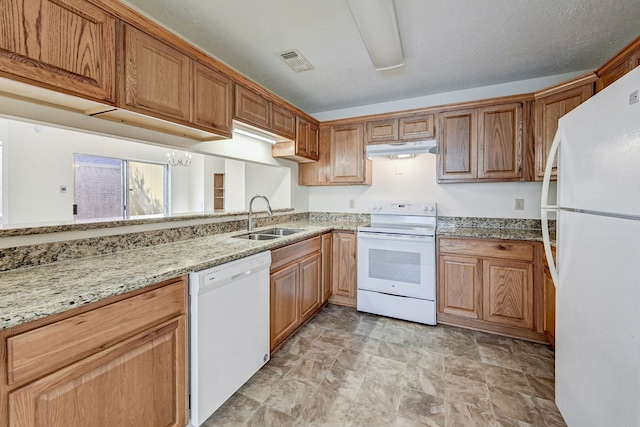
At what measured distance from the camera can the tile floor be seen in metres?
1.52

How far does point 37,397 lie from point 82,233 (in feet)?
2.82

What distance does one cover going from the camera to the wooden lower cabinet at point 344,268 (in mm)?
2971

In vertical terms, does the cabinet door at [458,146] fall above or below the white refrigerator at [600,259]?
above

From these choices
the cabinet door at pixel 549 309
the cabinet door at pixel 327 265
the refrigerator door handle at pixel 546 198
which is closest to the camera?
the refrigerator door handle at pixel 546 198

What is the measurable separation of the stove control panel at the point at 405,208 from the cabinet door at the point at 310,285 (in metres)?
1.01

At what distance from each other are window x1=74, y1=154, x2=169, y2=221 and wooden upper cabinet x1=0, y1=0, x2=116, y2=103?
244 centimetres

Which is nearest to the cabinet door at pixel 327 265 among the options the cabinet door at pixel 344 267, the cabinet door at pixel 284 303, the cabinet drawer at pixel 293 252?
the cabinet door at pixel 344 267

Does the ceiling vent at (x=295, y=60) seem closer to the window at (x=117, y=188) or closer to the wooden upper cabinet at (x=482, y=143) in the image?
the wooden upper cabinet at (x=482, y=143)

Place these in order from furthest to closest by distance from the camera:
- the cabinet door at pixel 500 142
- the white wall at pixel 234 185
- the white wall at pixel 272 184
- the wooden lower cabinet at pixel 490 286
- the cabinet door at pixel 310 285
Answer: the white wall at pixel 272 184 → the white wall at pixel 234 185 → the cabinet door at pixel 500 142 → the cabinet door at pixel 310 285 → the wooden lower cabinet at pixel 490 286

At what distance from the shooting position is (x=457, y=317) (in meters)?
2.57

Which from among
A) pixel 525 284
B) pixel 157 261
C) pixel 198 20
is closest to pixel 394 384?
pixel 525 284

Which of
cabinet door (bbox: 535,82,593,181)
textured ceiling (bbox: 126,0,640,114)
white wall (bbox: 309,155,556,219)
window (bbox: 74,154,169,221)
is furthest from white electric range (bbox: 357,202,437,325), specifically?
window (bbox: 74,154,169,221)

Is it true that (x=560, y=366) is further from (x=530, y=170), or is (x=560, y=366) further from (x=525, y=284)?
(x=530, y=170)

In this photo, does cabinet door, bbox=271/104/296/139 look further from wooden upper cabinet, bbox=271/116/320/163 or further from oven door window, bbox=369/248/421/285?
oven door window, bbox=369/248/421/285
